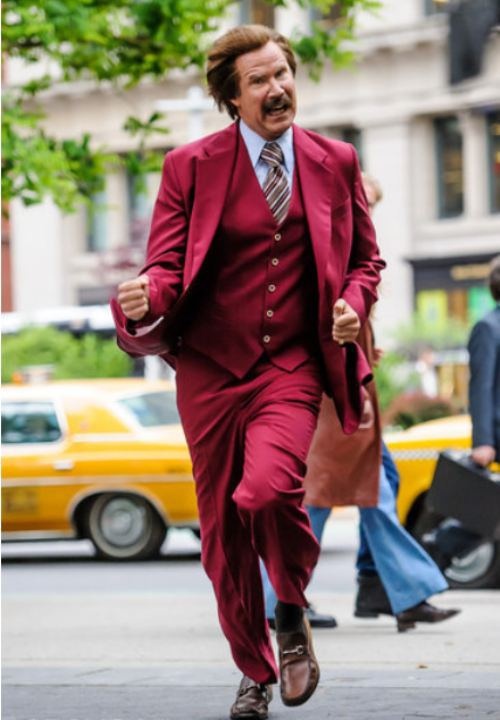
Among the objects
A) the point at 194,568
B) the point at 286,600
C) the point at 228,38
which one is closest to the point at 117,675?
the point at 286,600

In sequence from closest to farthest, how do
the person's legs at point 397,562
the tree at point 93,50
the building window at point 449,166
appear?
the person's legs at point 397,562 < the tree at point 93,50 < the building window at point 449,166

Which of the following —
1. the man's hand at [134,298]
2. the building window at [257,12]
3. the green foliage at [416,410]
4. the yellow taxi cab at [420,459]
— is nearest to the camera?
the man's hand at [134,298]

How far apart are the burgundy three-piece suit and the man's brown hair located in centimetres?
10

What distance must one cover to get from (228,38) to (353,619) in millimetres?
4341

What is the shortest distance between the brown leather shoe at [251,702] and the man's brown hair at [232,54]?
1.65 m

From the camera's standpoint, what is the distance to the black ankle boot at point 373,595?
29.3ft

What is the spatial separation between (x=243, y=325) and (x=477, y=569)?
6.41 m

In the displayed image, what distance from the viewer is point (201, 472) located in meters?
5.86

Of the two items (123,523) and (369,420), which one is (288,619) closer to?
(369,420)

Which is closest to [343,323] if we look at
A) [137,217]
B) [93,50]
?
[93,50]

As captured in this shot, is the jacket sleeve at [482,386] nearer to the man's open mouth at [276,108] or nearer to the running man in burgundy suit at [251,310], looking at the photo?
the running man in burgundy suit at [251,310]

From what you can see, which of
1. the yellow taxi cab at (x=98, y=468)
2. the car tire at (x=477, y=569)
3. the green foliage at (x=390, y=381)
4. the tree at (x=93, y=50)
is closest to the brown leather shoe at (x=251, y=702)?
the car tire at (x=477, y=569)

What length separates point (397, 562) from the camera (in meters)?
8.58

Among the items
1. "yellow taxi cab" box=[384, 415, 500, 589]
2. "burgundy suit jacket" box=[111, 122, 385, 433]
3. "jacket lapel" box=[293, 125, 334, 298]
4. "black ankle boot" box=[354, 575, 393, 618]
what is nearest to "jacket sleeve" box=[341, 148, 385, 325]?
"burgundy suit jacket" box=[111, 122, 385, 433]
